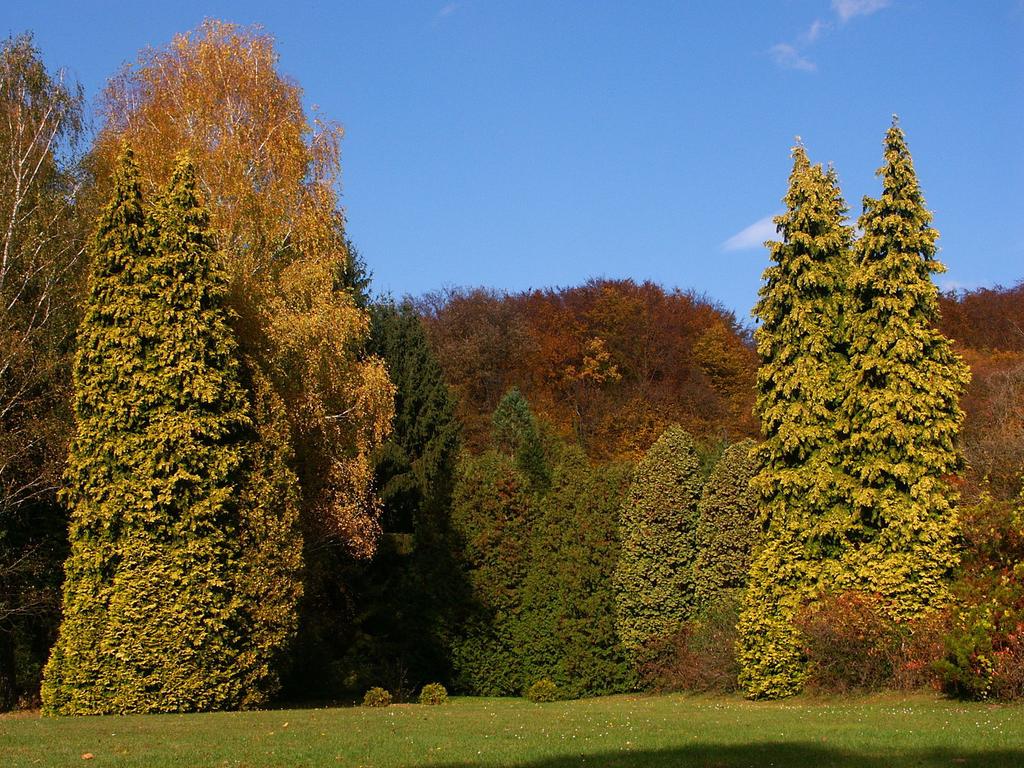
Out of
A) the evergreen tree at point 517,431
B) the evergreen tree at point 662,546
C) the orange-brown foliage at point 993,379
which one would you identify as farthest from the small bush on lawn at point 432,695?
the evergreen tree at point 517,431

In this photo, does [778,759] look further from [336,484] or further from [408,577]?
[408,577]

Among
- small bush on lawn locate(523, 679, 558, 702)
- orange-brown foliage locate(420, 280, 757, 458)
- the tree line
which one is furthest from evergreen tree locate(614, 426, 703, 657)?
orange-brown foliage locate(420, 280, 757, 458)

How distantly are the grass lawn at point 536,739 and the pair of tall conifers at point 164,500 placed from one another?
1.20 metres

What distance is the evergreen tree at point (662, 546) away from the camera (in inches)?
986

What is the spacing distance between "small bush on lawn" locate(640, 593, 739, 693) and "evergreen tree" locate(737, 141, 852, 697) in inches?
48.3

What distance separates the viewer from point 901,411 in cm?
1878

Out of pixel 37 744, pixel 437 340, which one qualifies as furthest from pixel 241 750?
pixel 437 340

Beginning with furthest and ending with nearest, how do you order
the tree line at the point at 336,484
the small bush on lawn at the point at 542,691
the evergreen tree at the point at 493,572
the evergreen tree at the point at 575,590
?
1. the evergreen tree at the point at 493,572
2. the evergreen tree at the point at 575,590
3. the small bush on lawn at the point at 542,691
4. the tree line at the point at 336,484

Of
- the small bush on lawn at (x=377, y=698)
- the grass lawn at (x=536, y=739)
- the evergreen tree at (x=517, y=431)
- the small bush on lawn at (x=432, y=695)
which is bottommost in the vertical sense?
the small bush on lawn at (x=432, y=695)

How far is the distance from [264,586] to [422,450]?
1781 cm

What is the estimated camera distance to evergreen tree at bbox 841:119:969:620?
18.5 m

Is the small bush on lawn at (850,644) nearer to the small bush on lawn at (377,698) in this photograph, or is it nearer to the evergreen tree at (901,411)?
the evergreen tree at (901,411)

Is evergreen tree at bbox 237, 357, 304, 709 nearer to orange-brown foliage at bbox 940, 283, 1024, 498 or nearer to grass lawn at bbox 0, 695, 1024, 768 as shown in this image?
grass lawn at bbox 0, 695, 1024, 768

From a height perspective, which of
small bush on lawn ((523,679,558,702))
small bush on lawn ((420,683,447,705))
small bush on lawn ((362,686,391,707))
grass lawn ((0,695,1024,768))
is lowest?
small bush on lawn ((523,679,558,702))
